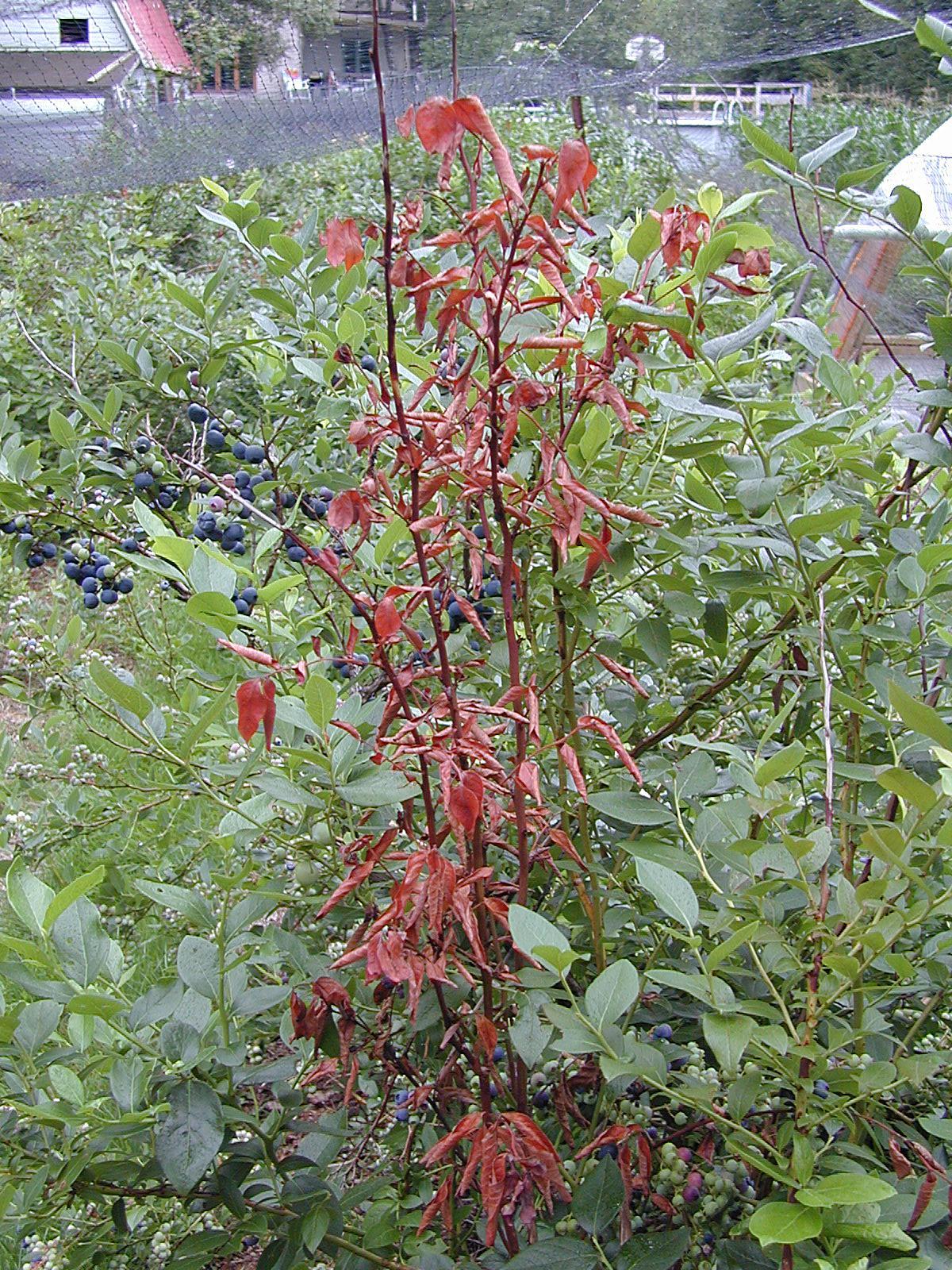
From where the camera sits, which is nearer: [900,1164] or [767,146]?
[900,1164]

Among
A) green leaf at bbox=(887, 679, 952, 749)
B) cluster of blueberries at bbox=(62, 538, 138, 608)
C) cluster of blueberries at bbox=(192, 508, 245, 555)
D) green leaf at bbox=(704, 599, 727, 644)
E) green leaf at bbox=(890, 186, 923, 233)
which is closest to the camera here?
green leaf at bbox=(887, 679, 952, 749)

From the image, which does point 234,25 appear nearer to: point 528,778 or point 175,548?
point 175,548

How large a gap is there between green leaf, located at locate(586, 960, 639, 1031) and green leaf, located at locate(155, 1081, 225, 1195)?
26cm

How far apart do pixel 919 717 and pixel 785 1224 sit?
30 centimetres

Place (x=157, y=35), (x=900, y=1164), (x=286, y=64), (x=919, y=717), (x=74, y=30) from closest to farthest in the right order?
(x=919, y=717)
(x=900, y=1164)
(x=74, y=30)
(x=286, y=64)
(x=157, y=35)

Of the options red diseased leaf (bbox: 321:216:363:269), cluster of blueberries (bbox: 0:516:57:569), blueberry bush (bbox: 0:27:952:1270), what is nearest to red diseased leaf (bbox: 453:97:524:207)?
blueberry bush (bbox: 0:27:952:1270)

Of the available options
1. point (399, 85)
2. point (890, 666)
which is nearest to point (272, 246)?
point (890, 666)

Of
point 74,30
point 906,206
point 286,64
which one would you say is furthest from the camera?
point 286,64

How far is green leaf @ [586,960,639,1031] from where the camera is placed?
77cm

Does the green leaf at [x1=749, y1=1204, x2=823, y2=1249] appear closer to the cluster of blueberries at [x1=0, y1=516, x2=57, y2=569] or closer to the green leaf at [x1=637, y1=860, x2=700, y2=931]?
the green leaf at [x1=637, y1=860, x2=700, y2=931]

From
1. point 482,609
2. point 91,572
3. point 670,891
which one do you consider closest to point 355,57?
point 91,572

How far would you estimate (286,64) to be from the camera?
17.1 ft

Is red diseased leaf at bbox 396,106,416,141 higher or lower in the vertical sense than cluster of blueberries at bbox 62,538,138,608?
higher

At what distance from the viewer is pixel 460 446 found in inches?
35.1
